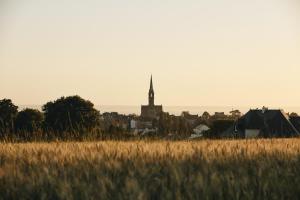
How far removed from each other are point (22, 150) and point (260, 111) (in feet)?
200

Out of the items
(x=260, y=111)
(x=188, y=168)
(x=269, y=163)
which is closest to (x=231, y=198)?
(x=188, y=168)

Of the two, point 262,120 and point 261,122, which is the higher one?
point 262,120

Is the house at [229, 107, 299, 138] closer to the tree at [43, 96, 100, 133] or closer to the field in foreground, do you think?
the tree at [43, 96, 100, 133]

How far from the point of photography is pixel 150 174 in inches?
241

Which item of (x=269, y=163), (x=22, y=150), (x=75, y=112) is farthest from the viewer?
(x=75, y=112)

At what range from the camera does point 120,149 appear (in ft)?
26.5

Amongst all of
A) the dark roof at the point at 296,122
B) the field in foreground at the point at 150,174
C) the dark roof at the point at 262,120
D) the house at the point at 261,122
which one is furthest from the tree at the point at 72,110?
the field in foreground at the point at 150,174

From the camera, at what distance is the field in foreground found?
553 centimetres

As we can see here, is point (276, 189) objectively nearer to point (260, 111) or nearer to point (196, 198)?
point (196, 198)

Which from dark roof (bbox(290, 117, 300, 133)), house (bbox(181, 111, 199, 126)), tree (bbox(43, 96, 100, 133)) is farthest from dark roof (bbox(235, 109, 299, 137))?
tree (bbox(43, 96, 100, 133))

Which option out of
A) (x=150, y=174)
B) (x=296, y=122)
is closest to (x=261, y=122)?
(x=296, y=122)

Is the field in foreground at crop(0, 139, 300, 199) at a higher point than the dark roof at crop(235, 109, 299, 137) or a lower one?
lower

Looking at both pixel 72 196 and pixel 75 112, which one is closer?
pixel 72 196

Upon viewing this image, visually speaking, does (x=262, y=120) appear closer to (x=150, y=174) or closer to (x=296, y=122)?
(x=296, y=122)
